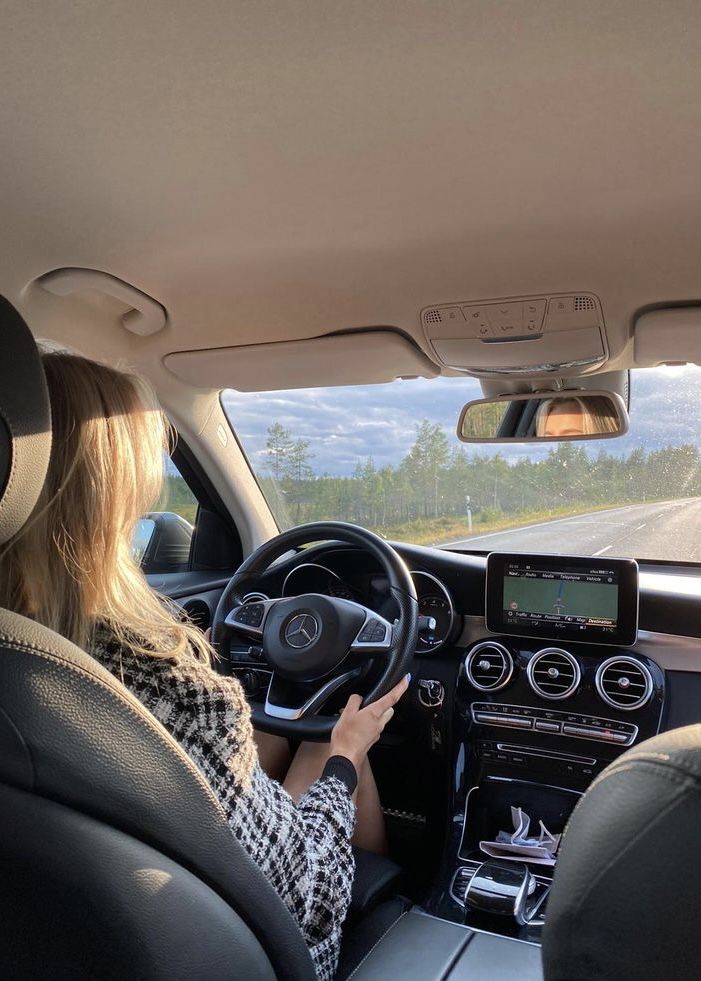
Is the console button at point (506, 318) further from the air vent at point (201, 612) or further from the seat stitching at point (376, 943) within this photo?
the seat stitching at point (376, 943)

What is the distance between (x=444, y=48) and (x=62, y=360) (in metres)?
0.96

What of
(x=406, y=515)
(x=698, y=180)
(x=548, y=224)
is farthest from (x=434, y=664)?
(x=698, y=180)

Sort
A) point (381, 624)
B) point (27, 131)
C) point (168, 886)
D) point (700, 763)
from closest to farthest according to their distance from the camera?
1. point (700, 763)
2. point (168, 886)
3. point (27, 131)
4. point (381, 624)

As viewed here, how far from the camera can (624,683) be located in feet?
8.93

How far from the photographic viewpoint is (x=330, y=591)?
10.4 feet

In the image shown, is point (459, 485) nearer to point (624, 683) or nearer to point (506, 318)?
point (506, 318)

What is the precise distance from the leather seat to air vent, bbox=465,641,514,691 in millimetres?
2044

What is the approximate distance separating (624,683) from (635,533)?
2.45 ft

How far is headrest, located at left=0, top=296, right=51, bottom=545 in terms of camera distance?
1.16 metres

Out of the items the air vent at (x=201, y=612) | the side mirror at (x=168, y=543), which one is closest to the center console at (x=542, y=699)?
the air vent at (x=201, y=612)

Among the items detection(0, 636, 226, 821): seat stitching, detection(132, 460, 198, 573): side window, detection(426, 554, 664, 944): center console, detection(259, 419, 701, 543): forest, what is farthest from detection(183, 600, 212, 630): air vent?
detection(0, 636, 226, 821): seat stitching

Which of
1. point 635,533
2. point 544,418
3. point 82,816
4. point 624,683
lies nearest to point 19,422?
point 82,816

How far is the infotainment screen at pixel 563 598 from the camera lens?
279 centimetres

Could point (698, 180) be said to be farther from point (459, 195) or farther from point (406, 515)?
point (406, 515)
